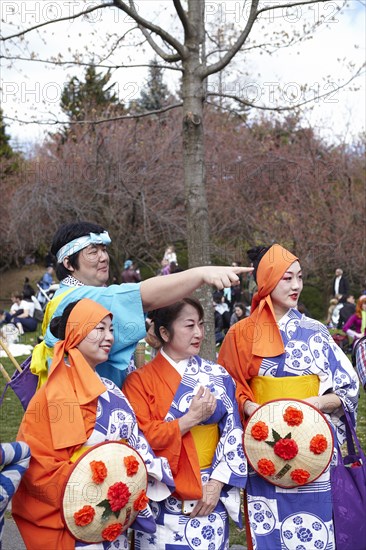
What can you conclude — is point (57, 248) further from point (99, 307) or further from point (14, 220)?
point (14, 220)

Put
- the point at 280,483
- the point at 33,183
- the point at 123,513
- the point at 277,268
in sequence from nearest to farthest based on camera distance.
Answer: the point at 123,513 < the point at 280,483 < the point at 277,268 < the point at 33,183

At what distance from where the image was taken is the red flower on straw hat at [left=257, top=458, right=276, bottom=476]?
11.2 feet

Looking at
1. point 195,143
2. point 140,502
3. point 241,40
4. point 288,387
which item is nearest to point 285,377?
point 288,387

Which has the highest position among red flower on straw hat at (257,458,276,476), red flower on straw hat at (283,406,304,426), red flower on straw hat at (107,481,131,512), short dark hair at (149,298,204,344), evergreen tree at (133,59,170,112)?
evergreen tree at (133,59,170,112)

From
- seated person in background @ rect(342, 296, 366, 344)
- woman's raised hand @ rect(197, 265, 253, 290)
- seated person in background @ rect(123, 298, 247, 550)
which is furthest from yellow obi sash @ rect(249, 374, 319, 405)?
seated person in background @ rect(342, 296, 366, 344)

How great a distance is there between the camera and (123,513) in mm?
2939

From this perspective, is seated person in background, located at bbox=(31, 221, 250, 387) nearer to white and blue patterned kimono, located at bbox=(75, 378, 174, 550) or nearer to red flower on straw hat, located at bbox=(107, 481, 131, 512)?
white and blue patterned kimono, located at bbox=(75, 378, 174, 550)

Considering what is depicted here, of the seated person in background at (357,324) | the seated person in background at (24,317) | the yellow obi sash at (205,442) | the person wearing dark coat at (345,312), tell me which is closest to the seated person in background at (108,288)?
the yellow obi sash at (205,442)

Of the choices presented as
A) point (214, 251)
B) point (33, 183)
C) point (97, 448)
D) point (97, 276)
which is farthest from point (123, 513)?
point (214, 251)

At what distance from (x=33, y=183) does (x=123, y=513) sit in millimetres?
16066

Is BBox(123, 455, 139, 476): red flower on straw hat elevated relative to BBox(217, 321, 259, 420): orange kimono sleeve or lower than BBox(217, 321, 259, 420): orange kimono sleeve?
lower

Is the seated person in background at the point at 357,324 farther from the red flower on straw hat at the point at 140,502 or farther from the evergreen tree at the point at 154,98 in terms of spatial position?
the evergreen tree at the point at 154,98

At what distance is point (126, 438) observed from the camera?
314 centimetres

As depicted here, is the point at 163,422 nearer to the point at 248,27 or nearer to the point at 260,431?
the point at 260,431
